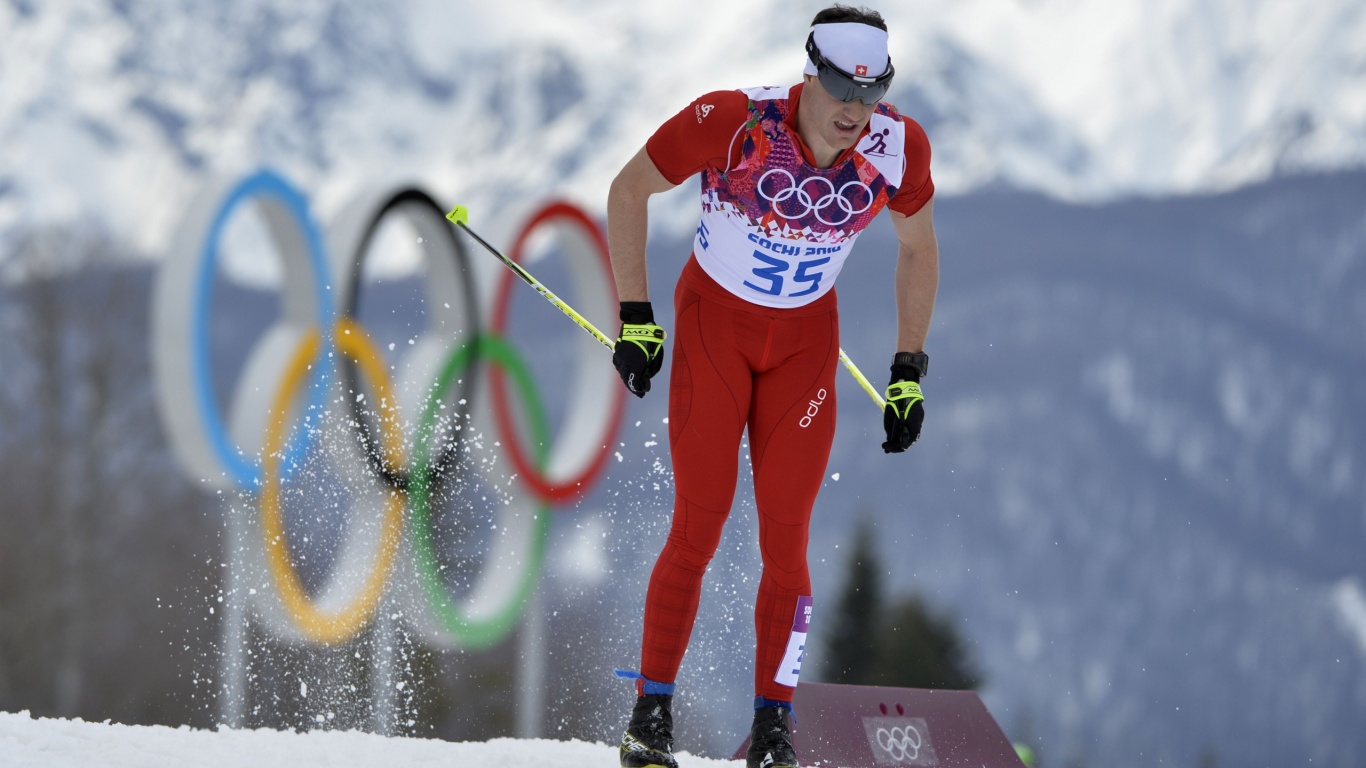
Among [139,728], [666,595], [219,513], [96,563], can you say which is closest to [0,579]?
[96,563]

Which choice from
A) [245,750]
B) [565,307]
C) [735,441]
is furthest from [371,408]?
[735,441]

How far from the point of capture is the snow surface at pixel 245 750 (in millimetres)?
5066

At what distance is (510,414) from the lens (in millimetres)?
13578

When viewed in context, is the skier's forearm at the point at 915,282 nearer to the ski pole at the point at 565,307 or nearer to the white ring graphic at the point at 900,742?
the ski pole at the point at 565,307

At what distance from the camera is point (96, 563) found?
28.0 m

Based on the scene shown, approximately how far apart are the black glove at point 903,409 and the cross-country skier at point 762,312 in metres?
0.26

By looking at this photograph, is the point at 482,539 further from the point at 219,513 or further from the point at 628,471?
the point at 628,471

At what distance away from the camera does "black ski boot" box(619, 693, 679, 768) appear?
5152mm

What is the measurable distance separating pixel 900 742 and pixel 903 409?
1.86m

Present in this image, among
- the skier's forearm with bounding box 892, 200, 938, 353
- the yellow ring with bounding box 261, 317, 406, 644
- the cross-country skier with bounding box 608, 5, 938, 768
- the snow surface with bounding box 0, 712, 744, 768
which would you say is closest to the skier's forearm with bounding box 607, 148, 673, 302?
the cross-country skier with bounding box 608, 5, 938, 768

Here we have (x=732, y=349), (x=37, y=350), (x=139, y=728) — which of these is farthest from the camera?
(x=37, y=350)

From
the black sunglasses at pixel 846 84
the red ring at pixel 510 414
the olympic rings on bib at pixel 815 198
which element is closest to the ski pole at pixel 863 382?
the olympic rings on bib at pixel 815 198

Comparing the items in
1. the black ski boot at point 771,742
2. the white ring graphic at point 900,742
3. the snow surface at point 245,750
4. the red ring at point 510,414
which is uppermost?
the red ring at point 510,414

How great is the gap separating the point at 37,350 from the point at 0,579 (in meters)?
4.09
